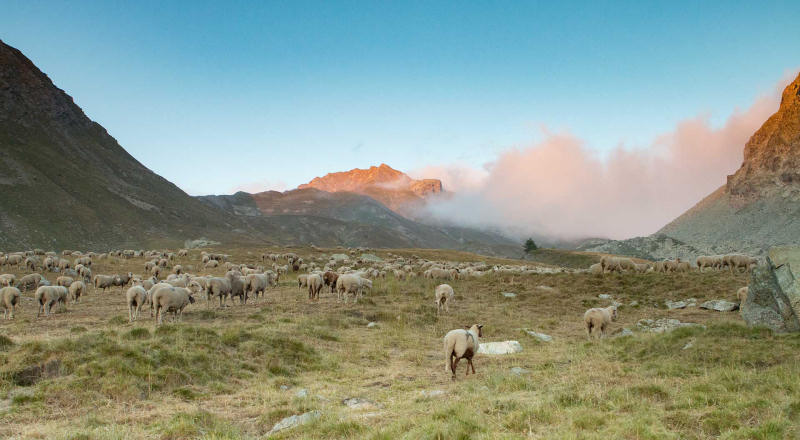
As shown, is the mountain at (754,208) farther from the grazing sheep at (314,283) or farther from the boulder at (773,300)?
the grazing sheep at (314,283)

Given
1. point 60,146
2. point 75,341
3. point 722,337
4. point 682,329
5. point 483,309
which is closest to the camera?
point 75,341

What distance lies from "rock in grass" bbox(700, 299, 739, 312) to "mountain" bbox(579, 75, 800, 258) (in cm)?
11619

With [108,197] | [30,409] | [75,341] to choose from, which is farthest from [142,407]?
[108,197]

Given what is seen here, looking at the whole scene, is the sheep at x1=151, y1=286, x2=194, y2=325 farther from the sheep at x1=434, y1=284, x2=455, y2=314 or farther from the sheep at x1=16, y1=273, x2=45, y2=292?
the sheep at x1=16, y1=273, x2=45, y2=292

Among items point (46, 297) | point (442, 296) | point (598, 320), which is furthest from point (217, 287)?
point (598, 320)

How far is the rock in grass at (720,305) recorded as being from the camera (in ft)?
86.1

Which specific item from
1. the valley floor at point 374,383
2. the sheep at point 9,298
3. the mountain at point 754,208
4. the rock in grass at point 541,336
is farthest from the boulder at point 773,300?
the mountain at point 754,208

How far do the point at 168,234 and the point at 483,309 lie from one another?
12581cm

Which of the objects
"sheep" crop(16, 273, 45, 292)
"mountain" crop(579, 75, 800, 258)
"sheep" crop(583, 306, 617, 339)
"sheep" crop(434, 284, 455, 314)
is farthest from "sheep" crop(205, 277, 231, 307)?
"mountain" crop(579, 75, 800, 258)

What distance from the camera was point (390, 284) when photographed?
1439 inches

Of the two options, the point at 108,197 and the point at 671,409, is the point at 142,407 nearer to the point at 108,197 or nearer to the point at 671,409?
the point at 671,409

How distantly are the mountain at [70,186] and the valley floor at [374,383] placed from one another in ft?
319

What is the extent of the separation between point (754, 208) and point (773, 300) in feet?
537

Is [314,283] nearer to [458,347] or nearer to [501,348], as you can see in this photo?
[501,348]
